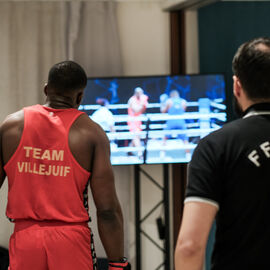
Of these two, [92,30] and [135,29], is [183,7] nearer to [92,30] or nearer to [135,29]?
[135,29]

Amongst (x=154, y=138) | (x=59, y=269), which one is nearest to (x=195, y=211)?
(x=59, y=269)

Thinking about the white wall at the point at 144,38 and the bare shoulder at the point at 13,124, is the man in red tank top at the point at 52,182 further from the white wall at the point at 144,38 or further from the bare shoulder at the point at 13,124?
the white wall at the point at 144,38

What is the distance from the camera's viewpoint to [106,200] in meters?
1.99

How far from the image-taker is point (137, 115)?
12.2ft

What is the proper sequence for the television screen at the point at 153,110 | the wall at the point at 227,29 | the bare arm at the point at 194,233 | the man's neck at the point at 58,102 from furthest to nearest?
the television screen at the point at 153,110, the wall at the point at 227,29, the man's neck at the point at 58,102, the bare arm at the point at 194,233

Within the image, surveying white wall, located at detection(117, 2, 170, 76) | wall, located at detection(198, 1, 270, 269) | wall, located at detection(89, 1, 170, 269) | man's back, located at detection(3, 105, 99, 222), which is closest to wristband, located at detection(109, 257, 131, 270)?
man's back, located at detection(3, 105, 99, 222)

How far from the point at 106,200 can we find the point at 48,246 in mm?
291

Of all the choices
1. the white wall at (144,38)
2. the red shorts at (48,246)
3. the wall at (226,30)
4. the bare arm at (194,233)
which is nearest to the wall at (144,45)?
the white wall at (144,38)

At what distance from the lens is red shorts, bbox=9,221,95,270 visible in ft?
6.19

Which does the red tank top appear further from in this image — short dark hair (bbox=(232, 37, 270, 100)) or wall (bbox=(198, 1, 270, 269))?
wall (bbox=(198, 1, 270, 269))

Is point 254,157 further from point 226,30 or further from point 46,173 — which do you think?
point 226,30

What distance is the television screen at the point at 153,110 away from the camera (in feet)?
12.1

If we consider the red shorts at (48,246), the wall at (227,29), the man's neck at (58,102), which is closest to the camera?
the red shorts at (48,246)

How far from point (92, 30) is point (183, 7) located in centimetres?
79
